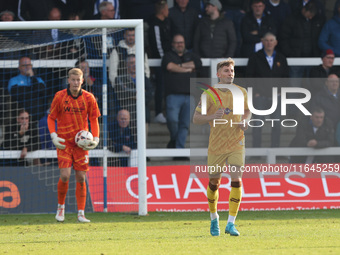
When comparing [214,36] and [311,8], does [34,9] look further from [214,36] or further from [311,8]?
[311,8]

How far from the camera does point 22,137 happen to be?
11469mm

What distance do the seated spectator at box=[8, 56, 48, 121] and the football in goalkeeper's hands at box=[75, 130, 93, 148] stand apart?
2581 millimetres

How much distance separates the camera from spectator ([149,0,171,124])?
1263 cm

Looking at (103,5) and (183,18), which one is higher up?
(103,5)

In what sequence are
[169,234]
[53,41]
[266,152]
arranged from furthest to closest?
[266,152], [53,41], [169,234]

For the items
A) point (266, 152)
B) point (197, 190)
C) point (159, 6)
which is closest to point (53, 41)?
point (159, 6)

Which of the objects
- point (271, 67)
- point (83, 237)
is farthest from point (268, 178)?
point (83, 237)

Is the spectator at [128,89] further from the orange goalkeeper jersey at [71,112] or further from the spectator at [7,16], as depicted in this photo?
the spectator at [7,16]

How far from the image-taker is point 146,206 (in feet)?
34.7

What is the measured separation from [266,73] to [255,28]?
1.08 m

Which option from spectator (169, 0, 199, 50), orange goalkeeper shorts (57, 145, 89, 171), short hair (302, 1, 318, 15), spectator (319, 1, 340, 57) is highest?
short hair (302, 1, 318, 15)

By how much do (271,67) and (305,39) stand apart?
1334 mm

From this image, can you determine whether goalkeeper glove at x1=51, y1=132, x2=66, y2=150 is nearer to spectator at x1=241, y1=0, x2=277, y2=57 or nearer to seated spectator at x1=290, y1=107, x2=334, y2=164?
seated spectator at x1=290, y1=107, x2=334, y2=164

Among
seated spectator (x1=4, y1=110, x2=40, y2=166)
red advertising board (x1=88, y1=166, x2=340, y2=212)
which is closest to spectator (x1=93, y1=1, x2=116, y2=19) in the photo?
seated spectator (x1=4, y1=110, x2=40, y2=166)
